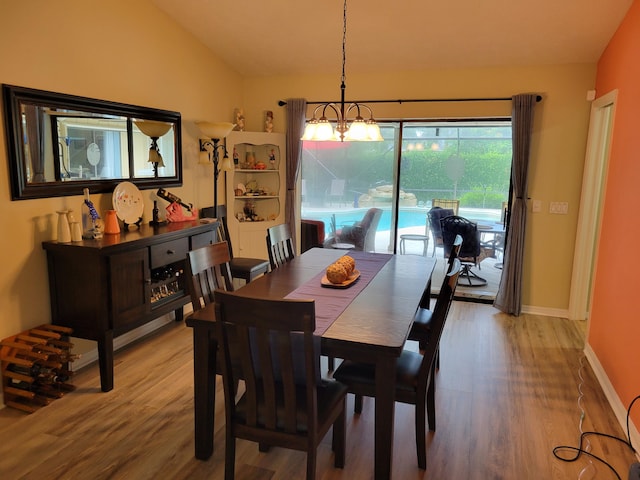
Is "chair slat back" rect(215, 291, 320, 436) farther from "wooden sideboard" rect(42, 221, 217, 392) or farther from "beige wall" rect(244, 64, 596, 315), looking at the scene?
"beige wall" rect(244, 64, 596, 315)

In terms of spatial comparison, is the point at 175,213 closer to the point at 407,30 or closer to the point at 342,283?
the point at 342,283

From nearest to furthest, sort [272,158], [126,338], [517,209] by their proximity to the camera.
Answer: [126,338] < [517,209] < [272,158]

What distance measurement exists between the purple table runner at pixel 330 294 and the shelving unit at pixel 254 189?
90.1 inches

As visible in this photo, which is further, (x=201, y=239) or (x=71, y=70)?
(x=201, y=239)

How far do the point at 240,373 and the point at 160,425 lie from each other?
805 mm

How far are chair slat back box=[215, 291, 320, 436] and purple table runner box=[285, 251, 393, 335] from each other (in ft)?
0.86

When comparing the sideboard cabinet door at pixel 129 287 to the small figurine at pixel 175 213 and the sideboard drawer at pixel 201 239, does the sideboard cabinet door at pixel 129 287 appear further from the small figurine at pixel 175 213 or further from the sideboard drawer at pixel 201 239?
the small figurine at pixel 175 213

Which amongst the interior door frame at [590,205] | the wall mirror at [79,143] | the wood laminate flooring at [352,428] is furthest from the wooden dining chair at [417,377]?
the interior door frame at [590,205]

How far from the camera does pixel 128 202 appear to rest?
3.67 m

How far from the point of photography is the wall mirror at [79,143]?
2.88 m

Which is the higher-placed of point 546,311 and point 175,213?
point 175,213

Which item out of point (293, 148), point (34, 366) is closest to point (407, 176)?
point (293, 148)

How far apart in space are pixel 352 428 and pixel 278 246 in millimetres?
1389

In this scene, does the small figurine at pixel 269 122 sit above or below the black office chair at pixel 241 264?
above
